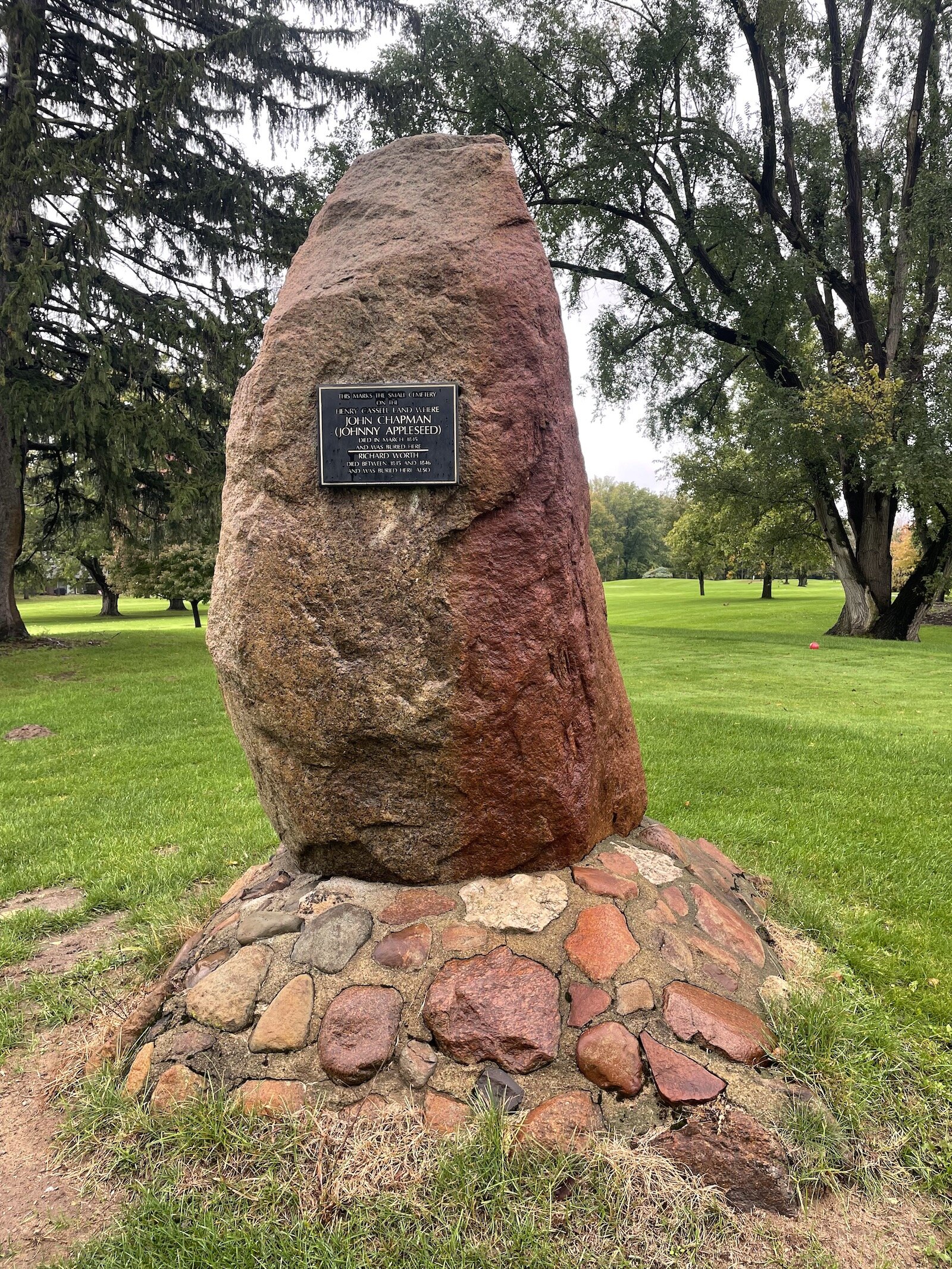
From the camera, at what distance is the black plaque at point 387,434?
3.19 metres

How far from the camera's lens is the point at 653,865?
149 inches

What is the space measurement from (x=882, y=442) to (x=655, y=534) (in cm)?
6241

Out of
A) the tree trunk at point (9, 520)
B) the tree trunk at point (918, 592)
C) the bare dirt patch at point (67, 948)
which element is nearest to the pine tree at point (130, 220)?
the tree trunk at point (9, 520)

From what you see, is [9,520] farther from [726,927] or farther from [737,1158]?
[737,1158]

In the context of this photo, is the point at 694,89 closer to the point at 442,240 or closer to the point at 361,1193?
the point at 442,240

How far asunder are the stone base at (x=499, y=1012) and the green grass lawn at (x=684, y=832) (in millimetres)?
226

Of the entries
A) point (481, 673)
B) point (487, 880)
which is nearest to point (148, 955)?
point (487, 880)

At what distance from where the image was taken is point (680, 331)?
19.8 m

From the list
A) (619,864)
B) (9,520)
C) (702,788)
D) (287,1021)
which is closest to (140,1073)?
(287,1021)

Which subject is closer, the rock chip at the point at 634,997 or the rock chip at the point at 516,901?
the rock chip at the point at 634,997

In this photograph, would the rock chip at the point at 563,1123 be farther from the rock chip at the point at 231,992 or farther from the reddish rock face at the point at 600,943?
the rock chip at the point at 231,992

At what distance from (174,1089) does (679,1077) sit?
1942 mm

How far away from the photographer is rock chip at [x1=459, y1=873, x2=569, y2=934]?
3281 mm

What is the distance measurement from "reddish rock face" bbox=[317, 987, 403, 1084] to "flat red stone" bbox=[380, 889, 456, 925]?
1.05 ft
